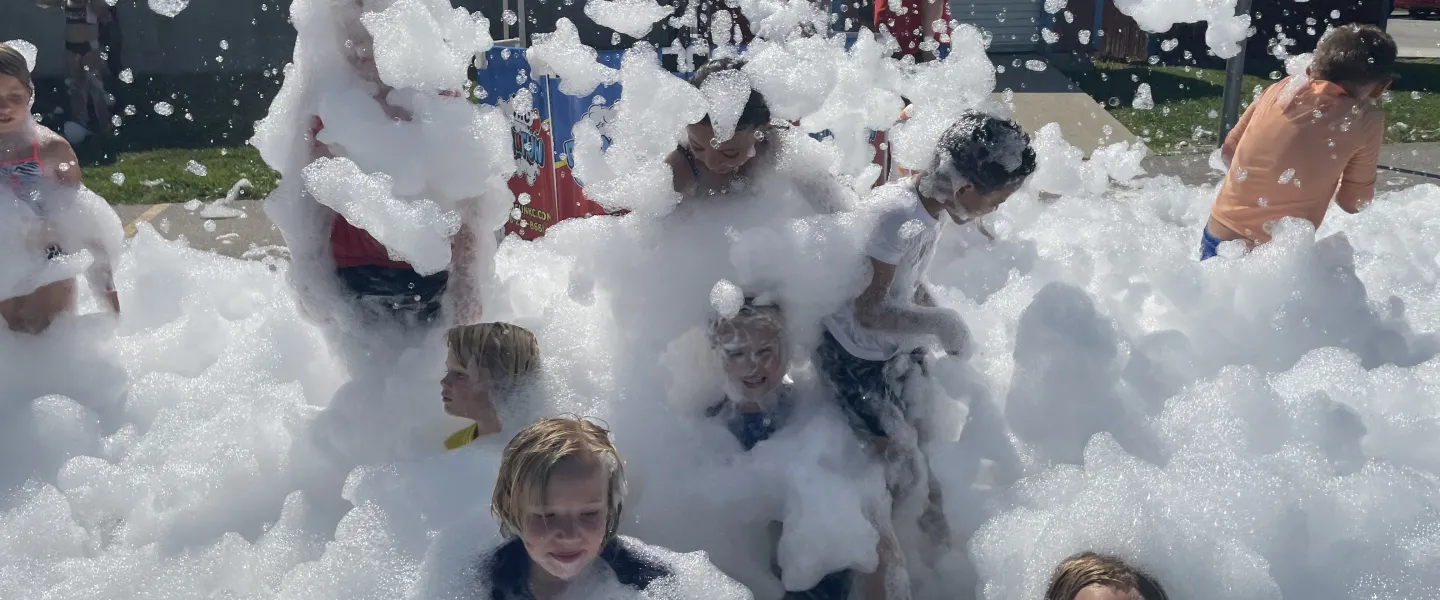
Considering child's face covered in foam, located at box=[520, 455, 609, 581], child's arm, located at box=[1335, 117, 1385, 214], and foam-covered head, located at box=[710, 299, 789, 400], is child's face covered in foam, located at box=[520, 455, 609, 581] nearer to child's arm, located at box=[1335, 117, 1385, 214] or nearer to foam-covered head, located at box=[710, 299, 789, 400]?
foam-covered head, located at box=[710, 299, 789, 400]

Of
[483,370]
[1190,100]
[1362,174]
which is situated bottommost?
[1190,100]

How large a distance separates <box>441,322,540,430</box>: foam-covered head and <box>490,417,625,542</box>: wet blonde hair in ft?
1.70

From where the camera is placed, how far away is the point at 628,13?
117 inches

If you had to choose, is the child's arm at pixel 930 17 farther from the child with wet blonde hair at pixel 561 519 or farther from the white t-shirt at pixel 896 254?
the child with wet blonde hair at pixel 561 519

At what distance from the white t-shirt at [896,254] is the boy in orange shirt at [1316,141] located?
4.69 ft

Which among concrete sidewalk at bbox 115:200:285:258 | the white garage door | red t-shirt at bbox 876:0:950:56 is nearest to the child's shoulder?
red t-shirt at bbox 876:0:950:56

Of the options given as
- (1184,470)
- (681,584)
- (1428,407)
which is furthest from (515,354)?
(1428,407)

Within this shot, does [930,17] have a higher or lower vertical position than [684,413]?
lower

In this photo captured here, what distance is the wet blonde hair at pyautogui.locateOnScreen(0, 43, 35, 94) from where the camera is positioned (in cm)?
291

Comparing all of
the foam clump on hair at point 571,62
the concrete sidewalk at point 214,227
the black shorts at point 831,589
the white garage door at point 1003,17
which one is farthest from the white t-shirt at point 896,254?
the white garage door at point 1003,17

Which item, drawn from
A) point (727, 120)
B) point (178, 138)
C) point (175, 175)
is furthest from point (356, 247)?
point (178, 138)

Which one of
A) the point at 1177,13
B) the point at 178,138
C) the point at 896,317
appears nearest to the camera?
the point at 896,317

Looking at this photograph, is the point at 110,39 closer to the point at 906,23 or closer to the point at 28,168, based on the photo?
the point at 28,168

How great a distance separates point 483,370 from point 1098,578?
4.36 feet
